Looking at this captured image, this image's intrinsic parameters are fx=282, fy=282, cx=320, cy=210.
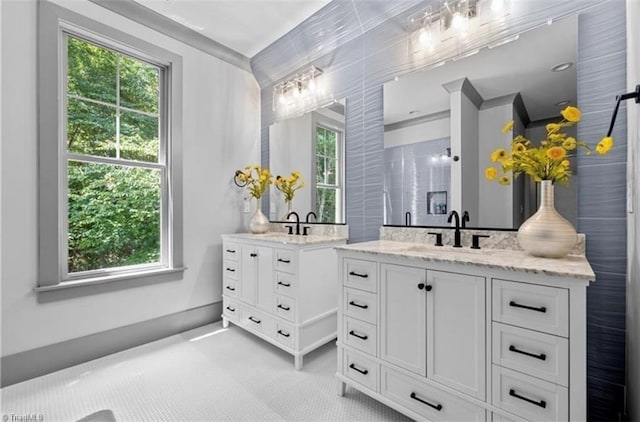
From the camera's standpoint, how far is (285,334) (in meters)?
2.21

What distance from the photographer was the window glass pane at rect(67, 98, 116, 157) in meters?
2.23

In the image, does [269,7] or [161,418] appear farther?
[269,7]

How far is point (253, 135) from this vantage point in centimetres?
338

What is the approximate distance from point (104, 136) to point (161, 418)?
2.18 m

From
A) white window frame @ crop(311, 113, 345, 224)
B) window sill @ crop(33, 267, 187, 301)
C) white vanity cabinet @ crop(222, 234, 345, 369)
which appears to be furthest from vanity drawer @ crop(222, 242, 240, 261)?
white window frame @ crop(311, 113, 345, 224)

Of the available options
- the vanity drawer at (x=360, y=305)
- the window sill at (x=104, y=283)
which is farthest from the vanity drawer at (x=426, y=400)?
the window sill at (x=104, y=283)

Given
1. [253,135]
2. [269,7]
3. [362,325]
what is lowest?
[362,325]

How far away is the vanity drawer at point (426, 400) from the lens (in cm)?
130

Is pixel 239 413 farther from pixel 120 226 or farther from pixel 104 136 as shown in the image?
pixel 104 136

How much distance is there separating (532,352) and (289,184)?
2328 mm

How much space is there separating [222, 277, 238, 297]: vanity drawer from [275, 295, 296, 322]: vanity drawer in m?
0.62

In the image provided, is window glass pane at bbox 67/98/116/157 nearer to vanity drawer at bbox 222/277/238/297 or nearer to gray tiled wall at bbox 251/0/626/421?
vanity drawer at bbox 222/277/238/297

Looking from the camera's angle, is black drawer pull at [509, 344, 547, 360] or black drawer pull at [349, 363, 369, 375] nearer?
black drawer pull at [509, 344, 547, 360]

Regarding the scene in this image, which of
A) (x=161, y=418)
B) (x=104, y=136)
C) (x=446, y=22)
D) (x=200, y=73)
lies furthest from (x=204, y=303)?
(x=446, y=22)
